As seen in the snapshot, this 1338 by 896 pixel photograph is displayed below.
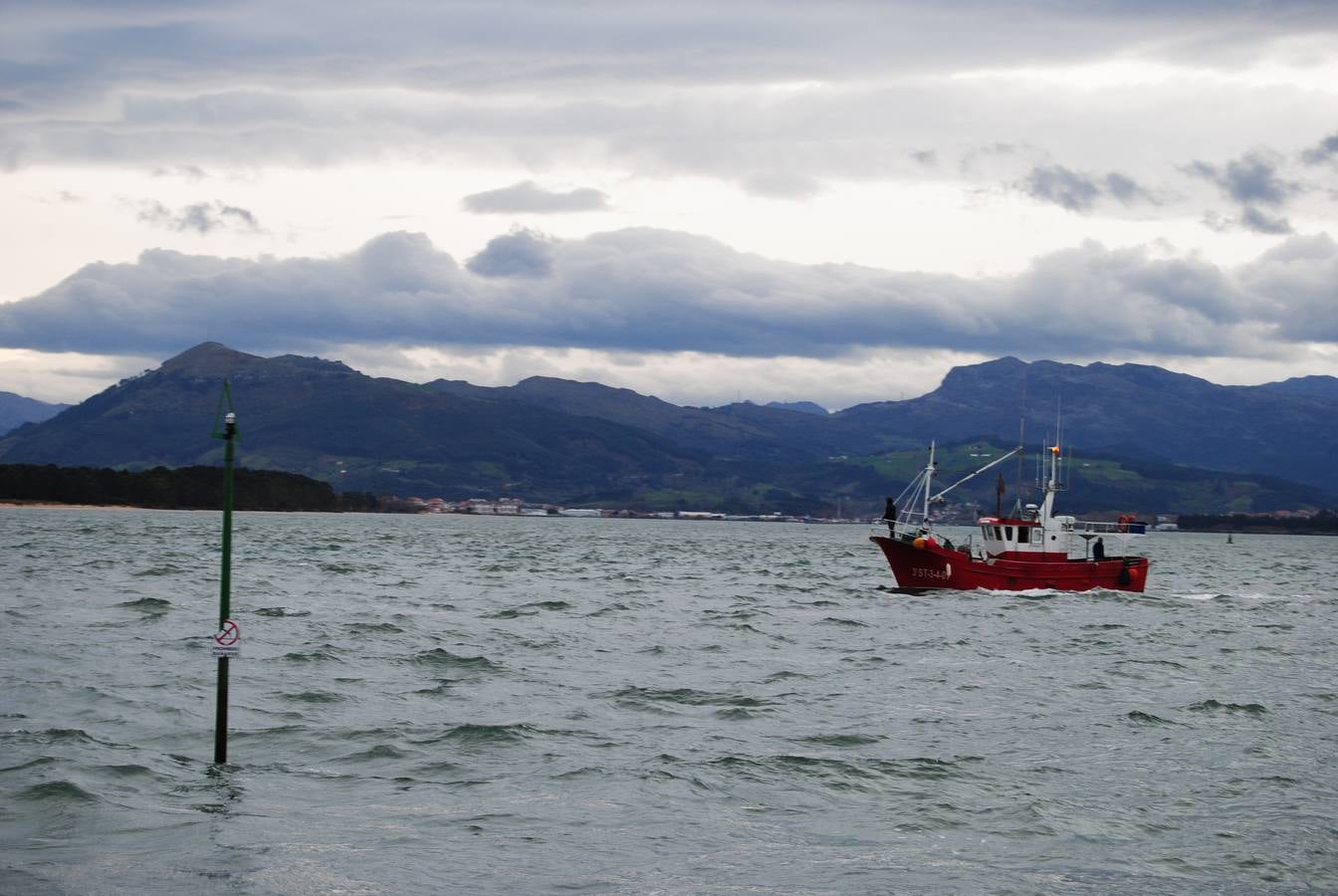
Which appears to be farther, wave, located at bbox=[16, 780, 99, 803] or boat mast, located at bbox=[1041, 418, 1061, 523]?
boat mast, located at bbox=[1041, 418, 1061, 523]

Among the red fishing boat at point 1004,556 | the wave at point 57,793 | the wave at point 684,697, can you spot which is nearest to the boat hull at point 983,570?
the red fishing boat at point 1004,556

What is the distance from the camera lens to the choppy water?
973 inches

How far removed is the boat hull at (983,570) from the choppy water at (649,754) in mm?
17006

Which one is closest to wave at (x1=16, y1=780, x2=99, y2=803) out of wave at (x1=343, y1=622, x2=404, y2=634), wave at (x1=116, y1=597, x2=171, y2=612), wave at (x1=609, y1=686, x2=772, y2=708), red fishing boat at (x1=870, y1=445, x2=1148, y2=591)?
wave at (x1=609, y1=686, x2=772, y2=708)

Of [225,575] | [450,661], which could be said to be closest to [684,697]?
[450,661]

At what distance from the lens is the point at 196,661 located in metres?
48.0

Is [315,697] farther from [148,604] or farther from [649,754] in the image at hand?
[148,604]

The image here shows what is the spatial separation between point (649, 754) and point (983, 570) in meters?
59.6

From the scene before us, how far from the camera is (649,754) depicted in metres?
34.5

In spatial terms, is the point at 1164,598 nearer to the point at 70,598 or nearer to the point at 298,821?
the point at 70,598

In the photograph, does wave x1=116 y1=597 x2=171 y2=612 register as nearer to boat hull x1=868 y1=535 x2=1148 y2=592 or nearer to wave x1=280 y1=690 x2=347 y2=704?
wave x1=280 y1=690 x2=347 y2=704

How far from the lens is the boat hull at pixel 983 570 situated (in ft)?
297

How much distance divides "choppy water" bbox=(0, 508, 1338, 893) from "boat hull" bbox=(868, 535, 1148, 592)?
17006mm

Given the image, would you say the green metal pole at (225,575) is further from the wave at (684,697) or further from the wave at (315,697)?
the wave at (684,697)
